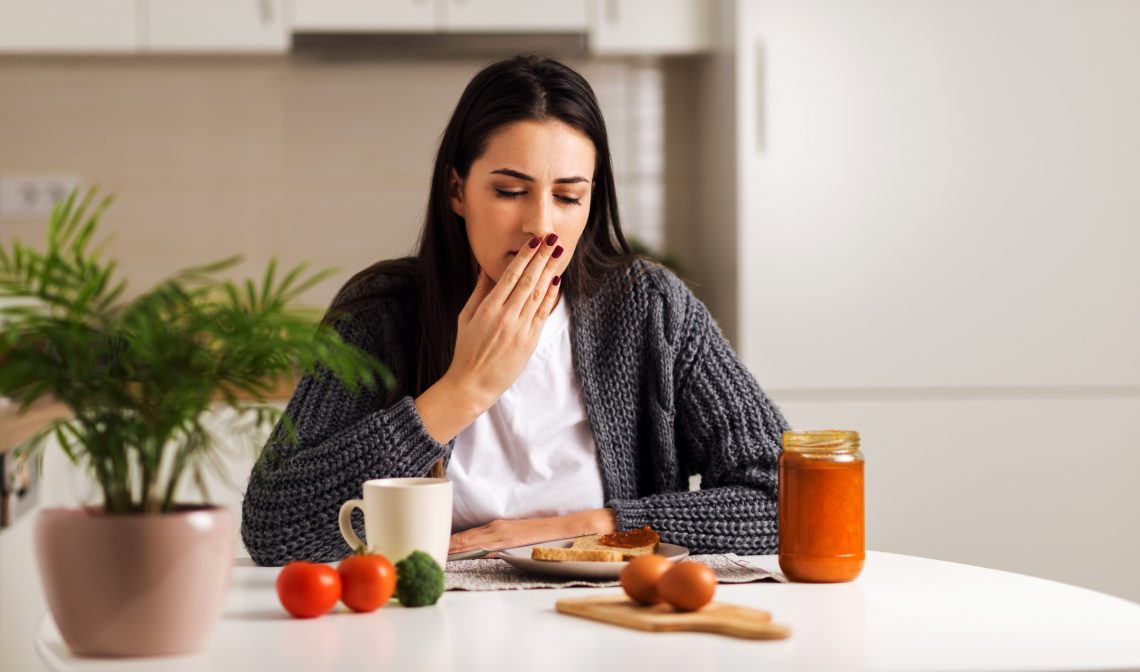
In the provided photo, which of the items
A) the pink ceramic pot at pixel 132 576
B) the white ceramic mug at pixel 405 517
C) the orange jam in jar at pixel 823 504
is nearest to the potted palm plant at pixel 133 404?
the pink ceramic pot at pixel 132 576

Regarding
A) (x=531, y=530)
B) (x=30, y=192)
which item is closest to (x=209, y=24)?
(x=30, y=192)

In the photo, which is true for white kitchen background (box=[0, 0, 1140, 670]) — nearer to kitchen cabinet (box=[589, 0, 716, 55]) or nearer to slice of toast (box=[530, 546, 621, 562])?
kitchen cabinet (box=[589, 0, 716, 55])

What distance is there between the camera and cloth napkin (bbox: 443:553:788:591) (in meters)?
1.19

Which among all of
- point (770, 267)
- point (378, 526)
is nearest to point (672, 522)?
point (378, 526)

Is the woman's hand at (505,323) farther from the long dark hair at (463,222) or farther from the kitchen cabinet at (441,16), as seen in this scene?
the kitchen cabinet at (441,16)

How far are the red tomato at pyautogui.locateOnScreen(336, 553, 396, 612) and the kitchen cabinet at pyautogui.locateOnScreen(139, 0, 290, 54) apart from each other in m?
2.31

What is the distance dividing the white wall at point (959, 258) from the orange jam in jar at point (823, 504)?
1845 mm

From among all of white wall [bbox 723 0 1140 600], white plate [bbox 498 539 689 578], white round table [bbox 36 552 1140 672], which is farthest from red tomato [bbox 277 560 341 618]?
white wall [bbox 723 0 1140 600]

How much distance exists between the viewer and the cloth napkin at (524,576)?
46.8 inches

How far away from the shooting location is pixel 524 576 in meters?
1.24

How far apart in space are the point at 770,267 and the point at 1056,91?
32.7 inches

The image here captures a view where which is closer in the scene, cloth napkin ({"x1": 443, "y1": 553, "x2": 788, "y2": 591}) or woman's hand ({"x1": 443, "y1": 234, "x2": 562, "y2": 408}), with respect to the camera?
cloth napkin ({"x1": 443, "y1": 553, "x2": 788, "y2": 591})

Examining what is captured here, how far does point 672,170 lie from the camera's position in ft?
11.6

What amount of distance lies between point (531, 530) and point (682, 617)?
0.54 m
